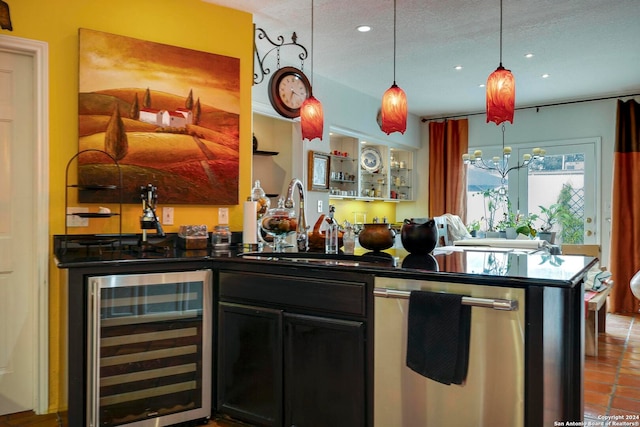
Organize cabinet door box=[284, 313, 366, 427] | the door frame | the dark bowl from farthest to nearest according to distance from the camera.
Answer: the door frame, the dark bowl, cabinet door box=[284, 313, 366, 427]

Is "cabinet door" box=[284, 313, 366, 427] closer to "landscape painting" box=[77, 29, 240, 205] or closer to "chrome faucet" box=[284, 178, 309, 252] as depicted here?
"chrome faucet" box=[284, 178, 309, 252]

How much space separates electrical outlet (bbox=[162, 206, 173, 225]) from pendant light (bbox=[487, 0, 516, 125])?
2085 millimetres

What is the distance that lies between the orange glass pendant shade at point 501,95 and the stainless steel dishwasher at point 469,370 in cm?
129

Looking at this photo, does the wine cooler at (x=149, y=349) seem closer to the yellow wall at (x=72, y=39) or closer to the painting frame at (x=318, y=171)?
the yellow wall at (x=72, y=39)

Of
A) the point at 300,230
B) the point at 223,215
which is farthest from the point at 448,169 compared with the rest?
the point at 300,230

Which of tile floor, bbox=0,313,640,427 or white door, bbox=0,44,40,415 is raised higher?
white door, bbox=0,44,40,415

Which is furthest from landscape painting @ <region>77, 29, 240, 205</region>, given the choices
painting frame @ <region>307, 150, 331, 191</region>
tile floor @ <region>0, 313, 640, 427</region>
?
painting frame @ <region>307, 150, 331, 191</region>

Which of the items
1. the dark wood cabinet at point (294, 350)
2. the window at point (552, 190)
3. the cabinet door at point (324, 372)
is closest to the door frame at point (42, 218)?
the dark wood cabinet at point (294, 350)

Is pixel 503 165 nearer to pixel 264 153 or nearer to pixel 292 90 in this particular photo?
pixel 264 153

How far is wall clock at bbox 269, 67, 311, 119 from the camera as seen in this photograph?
403 centimetres

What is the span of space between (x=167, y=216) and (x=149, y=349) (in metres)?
1.07

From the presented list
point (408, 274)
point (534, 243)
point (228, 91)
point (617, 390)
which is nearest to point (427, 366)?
point (408, 274)

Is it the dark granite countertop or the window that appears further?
the window

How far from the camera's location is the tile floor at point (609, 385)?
2650 millimetres
